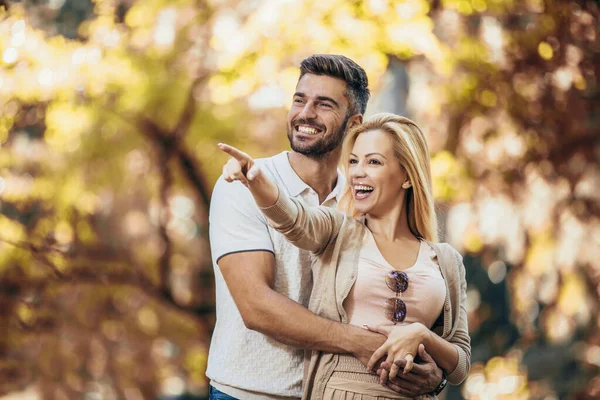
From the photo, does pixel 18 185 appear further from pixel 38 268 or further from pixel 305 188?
pixel 305 188

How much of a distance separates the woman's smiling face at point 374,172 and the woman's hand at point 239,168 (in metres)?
0.38

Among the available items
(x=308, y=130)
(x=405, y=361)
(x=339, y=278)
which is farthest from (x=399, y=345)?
(x=308, y=130)

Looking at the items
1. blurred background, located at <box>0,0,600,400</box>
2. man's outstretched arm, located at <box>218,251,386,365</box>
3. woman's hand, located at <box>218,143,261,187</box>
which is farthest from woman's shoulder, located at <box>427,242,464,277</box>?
blurred background, located at <box>0,0,600,400</box>

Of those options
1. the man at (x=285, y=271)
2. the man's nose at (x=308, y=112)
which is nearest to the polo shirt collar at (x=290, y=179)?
the man at (x=285, y=271)

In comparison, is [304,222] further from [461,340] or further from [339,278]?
[461,340]

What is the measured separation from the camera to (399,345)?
5.90 feet

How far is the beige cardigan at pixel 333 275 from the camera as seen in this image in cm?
182

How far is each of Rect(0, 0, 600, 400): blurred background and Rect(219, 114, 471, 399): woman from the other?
8.61 feet

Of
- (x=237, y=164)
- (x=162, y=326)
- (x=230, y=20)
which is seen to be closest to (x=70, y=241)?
(x=162, y=326)

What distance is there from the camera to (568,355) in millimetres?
5410

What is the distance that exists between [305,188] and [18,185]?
14.8 feet

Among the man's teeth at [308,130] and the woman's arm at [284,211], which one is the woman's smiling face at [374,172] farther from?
the man's teeth at [308,130]

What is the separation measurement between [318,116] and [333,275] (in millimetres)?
510

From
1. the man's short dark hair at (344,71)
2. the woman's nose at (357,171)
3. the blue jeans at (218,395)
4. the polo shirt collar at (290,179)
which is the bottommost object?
the blue jeans at (218,395)
